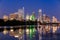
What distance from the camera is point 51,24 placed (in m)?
15.0

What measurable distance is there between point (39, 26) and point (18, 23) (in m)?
1.50

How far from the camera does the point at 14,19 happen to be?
633 inches

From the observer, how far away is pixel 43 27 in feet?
46.5

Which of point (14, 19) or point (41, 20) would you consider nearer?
point (41, 20)

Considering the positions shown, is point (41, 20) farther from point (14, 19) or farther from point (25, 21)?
point (14, 19)

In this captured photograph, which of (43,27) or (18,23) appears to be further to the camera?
(18,23)

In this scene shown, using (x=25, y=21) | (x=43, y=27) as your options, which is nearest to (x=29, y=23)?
(x=25, y=21)

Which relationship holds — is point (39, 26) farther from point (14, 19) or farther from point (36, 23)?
point (14, 19)

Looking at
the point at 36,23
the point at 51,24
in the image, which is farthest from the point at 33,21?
the point at 51,24

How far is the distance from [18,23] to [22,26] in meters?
0.65

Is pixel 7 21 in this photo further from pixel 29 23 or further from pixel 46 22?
pixel 46 22

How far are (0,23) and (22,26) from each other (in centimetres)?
171

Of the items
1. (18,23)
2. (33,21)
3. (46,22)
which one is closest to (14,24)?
(18,23)

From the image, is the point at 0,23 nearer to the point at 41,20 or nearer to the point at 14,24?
the point at 14,24
